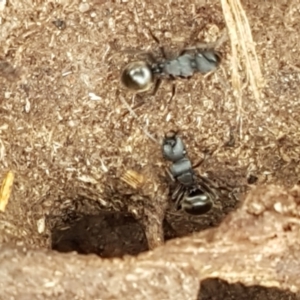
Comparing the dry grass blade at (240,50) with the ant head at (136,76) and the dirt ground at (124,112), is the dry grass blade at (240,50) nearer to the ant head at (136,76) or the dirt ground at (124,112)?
the dirt ground at (124,112)

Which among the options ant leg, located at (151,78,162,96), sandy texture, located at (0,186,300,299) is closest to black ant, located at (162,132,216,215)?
ant leg, located at (151,78,162,96)

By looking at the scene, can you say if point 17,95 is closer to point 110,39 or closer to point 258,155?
point 110,39

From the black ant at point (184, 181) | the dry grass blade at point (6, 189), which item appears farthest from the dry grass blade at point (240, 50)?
the dry grass blade at point (6, 189)

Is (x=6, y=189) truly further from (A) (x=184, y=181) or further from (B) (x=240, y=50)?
(B) (x=240, y=50)

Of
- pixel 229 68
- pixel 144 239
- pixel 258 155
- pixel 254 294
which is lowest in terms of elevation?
pixel 254 294

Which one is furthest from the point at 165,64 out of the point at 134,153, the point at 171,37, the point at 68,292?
the point at 68,292
